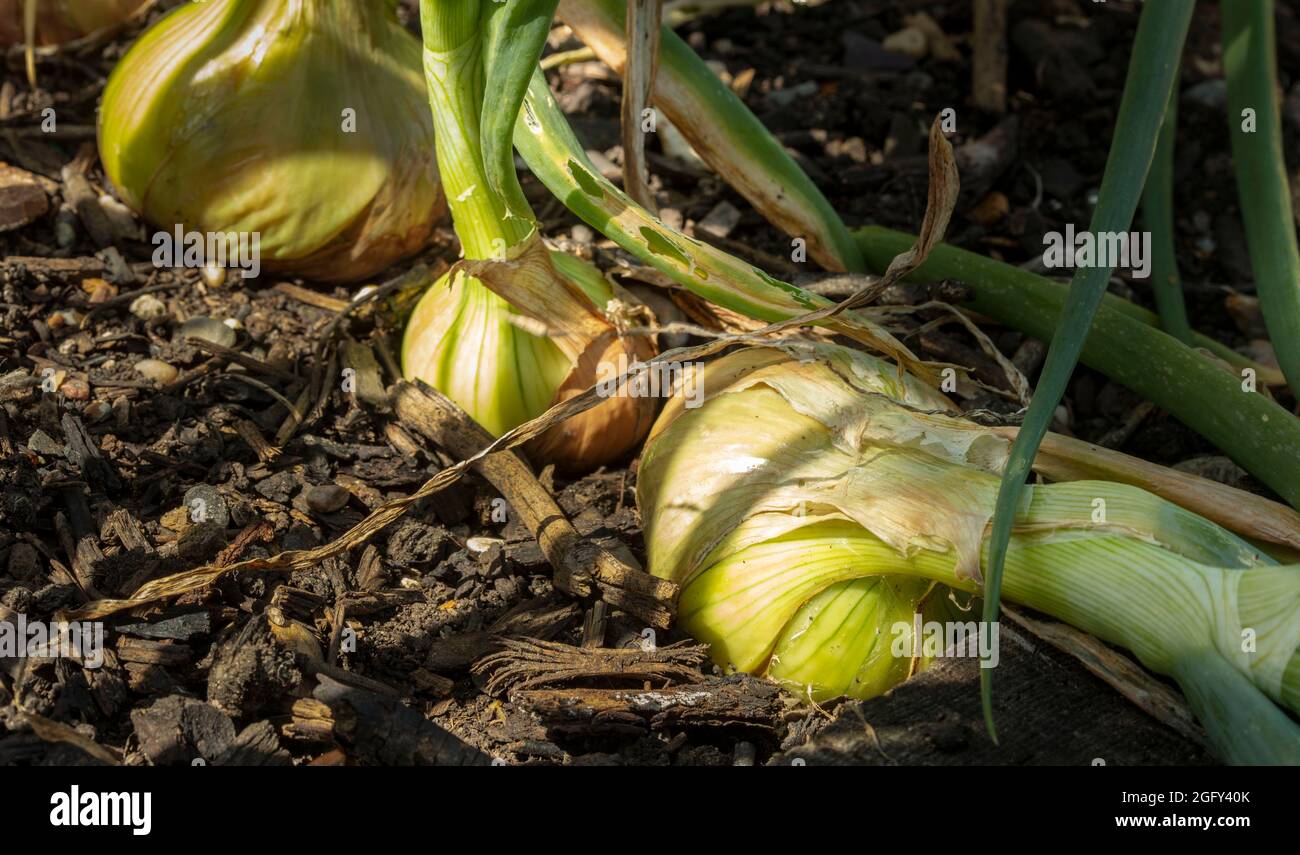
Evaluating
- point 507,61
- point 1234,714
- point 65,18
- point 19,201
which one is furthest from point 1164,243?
point 65,18

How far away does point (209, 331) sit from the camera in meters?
1.83

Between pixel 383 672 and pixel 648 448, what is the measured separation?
0.44 m

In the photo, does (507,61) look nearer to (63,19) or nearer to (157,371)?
(157,371)

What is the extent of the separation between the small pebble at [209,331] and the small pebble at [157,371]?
0.08 meters

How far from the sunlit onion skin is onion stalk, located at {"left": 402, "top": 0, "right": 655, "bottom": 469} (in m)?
1.03

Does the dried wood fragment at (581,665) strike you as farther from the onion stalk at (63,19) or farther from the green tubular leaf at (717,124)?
the onion stalk at (63,19)

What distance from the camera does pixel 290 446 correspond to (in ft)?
5.59

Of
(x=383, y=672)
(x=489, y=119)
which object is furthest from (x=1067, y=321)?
(x=383, y=672)

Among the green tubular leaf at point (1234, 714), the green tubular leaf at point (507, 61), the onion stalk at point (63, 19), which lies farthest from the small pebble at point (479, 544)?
the onion stalk at point (63, 19)

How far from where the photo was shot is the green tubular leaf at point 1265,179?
157 cm

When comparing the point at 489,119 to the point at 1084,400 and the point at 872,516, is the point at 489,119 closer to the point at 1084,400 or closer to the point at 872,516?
the point at 872,516

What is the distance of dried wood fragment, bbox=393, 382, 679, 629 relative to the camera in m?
1.45

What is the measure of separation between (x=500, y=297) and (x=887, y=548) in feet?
2.05

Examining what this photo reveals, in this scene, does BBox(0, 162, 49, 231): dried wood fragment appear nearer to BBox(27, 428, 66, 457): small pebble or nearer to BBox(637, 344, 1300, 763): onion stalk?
BBox(27, 428, 66, 457): small pebble
